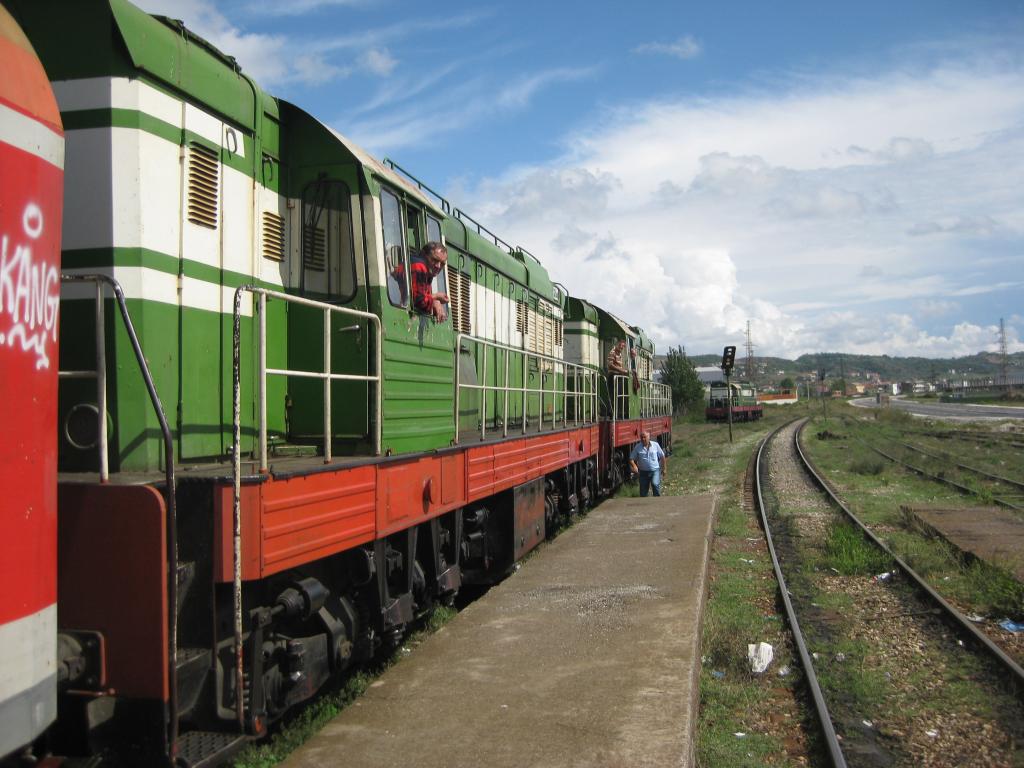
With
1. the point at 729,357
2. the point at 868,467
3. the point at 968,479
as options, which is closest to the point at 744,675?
the point at 968,479

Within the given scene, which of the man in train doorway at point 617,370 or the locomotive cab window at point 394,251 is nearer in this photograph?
the locomotive cab window at point 394,251

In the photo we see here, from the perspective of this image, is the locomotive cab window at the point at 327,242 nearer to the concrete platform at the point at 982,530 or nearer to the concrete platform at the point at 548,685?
the concrete platform at the point at 548,685

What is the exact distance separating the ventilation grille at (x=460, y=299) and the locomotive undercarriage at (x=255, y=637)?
7.58 ft

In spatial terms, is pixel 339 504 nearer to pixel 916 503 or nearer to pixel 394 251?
pixel 394 251

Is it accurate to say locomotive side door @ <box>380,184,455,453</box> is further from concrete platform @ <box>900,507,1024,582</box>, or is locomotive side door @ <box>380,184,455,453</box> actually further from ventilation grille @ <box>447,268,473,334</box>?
concrete platform @ <box>900,507,1024,582</box>

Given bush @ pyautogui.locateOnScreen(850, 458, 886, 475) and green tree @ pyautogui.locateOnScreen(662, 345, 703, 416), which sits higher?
green tree @ pyautogui.locateOnScreen(662, 345, 703, 416)

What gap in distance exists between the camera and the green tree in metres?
69.3

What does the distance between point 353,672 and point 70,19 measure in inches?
173

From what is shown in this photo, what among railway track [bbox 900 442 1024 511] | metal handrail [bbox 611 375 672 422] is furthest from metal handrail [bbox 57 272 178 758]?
railway track [bbox 900 442 1024 511]

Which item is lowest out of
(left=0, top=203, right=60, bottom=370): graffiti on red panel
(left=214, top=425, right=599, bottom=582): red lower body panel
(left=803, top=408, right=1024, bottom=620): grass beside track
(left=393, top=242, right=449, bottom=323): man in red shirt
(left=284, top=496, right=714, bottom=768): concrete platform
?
(left=803, top=408, right=1024, bottom=620): grass beside track

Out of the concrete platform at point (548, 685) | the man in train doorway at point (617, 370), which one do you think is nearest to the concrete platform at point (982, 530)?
the concrete platform at point (548, 685)

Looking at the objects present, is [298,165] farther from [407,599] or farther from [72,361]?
[407,599]

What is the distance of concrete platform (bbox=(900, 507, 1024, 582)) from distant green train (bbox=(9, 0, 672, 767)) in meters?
6.23

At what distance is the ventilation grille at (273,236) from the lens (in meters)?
5.14
